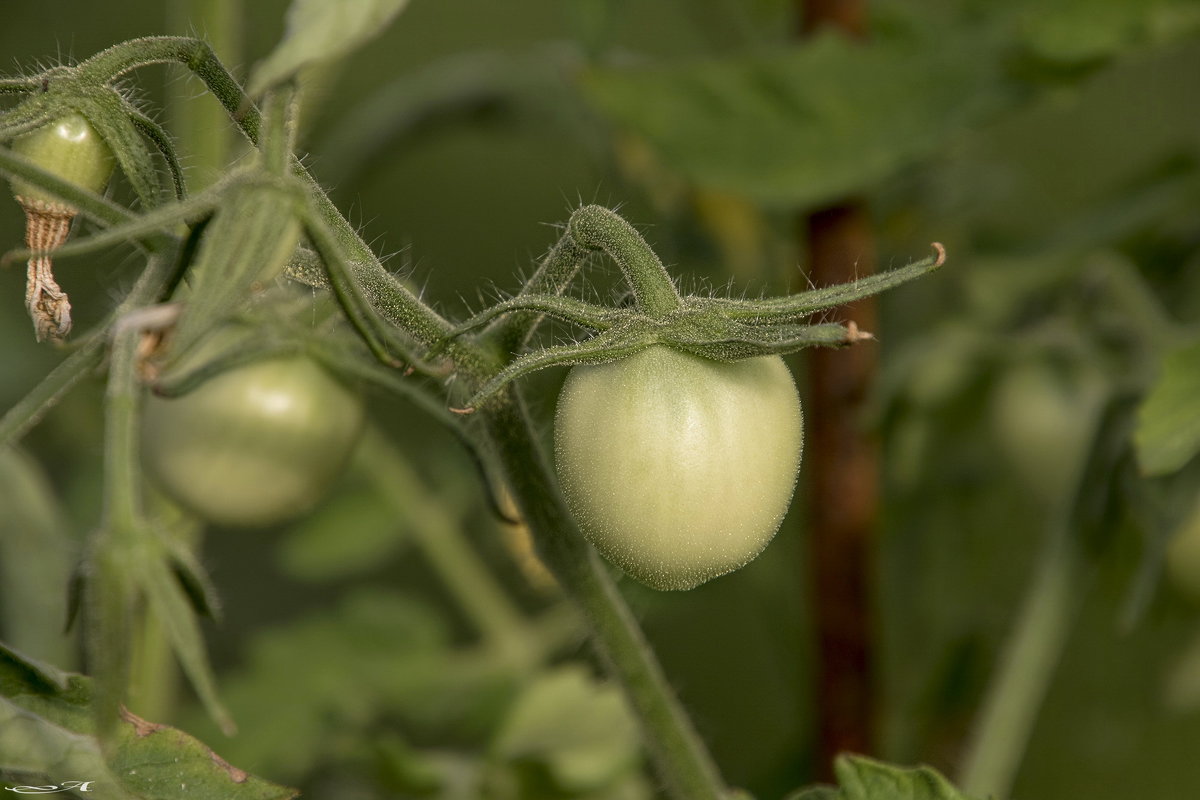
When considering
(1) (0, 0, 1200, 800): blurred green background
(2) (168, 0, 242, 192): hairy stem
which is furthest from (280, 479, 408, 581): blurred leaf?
(2) (168, 0, 242, 192): hairy stem

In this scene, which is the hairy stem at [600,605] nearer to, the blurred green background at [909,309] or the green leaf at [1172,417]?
the blurred green background at [909,309]

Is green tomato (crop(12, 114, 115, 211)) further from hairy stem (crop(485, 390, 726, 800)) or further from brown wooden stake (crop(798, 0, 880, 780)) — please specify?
brown wooden stake (crop(798, 0, 880, 780))

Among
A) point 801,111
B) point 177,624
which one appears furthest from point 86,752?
point 801,111

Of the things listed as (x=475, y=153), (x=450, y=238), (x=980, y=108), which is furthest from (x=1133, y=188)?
(x=475, y=153)

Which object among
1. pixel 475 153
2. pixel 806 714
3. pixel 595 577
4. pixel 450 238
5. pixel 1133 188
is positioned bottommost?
pixel 806 714

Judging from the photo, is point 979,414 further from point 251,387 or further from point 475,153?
point 475,153

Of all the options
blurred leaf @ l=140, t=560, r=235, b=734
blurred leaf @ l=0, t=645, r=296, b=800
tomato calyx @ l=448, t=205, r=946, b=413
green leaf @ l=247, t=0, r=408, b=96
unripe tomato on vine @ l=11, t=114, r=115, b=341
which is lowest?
blurred leaf @ l=0, t=645, r=296, b=800
